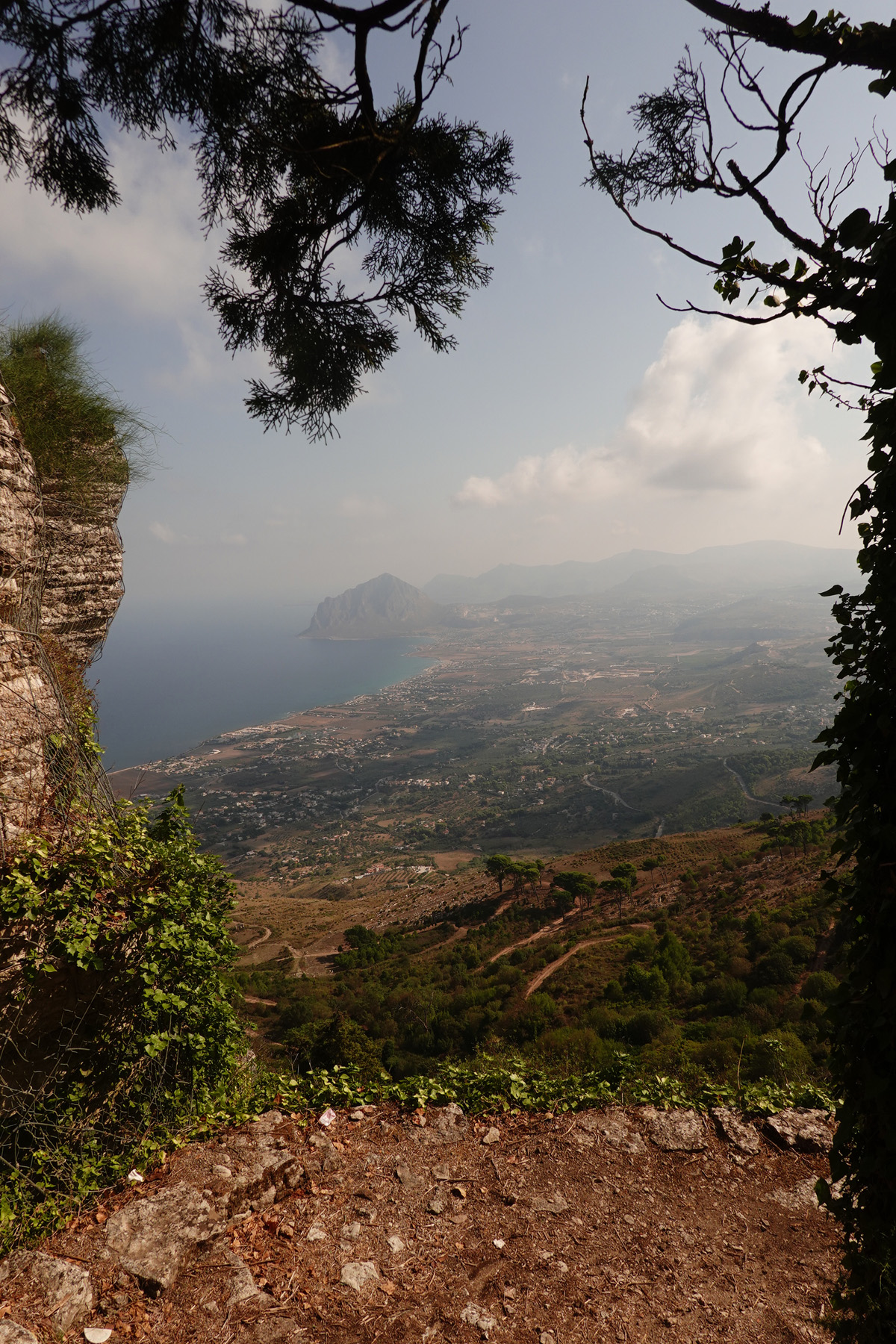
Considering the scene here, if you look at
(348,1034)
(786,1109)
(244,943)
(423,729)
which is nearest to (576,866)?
(244,943)

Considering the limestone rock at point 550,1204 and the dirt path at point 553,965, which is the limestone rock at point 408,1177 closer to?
the limestone rock at point 550,1204

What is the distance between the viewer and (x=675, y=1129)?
3896 millimetres

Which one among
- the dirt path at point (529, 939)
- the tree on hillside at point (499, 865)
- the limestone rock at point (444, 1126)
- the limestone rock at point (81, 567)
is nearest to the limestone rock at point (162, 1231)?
the limestone rock at point (444, 1126)

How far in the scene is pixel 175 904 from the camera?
3.93 metres

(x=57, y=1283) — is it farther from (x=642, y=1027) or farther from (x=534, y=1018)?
(x=534, y=1018)

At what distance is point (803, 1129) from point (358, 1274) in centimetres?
342

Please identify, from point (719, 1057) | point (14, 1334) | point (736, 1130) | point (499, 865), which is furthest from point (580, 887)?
point (14, 1334)

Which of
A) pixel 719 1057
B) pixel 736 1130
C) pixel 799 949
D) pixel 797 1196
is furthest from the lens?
pixel 799 949

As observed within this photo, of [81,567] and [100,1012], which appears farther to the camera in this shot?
[81,567]

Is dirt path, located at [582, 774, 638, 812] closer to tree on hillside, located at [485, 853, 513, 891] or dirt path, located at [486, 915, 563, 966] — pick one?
tree on hillside, located at [485, 853, 513, 891]

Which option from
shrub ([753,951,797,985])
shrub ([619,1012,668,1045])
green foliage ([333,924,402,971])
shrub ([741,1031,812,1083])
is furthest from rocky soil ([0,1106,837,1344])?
green foliage ([333,924,402,971])

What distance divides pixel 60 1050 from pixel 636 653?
8021 inches

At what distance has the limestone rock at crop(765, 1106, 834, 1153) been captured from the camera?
3.76 meters

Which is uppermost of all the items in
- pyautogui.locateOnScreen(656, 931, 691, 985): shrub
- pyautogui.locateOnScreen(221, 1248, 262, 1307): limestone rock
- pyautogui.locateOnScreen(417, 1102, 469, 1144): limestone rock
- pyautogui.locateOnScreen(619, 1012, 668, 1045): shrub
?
pyautogui.locateOnScreen(221, 1248, 262, 1307): limestone rock
